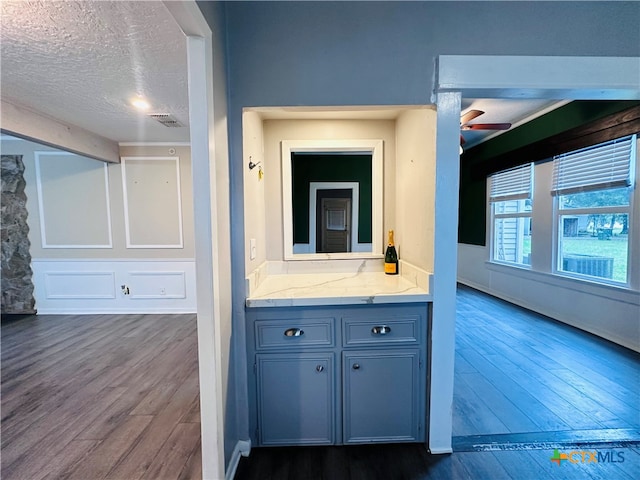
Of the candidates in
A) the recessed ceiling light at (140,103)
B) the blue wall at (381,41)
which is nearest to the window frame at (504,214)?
the blue wall at (381,41)

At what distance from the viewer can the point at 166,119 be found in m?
2.88

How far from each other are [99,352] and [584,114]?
228 inches

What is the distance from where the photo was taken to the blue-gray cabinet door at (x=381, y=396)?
1506mm

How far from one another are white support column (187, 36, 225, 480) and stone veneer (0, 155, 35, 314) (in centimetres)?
453

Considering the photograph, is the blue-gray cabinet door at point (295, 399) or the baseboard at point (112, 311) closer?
the blue-gray cabinet door at point (295, 399)

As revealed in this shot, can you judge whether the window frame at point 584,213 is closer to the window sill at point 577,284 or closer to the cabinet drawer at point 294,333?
the window sill at point 577,284

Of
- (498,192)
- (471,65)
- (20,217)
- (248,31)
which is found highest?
(248,31)

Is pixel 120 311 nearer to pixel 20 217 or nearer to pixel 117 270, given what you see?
pixel 117 270

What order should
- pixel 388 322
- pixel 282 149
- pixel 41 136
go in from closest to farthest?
pixel 388 322 → pixel 282 149 → pixel 41 136

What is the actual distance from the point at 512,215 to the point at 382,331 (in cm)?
399

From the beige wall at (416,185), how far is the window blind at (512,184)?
123 inches

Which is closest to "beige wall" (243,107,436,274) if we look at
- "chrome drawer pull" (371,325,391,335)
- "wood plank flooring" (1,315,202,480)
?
"chrome drawer pull" (371,325,391,335)

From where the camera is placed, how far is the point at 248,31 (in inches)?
53.5

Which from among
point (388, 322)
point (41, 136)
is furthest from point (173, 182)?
point (388, 322)
